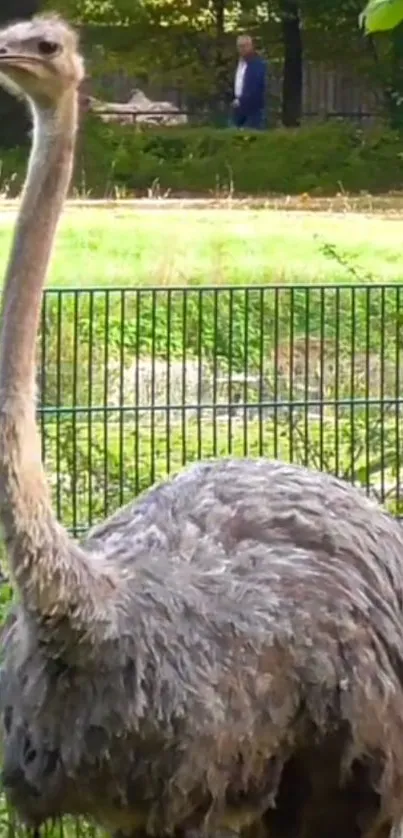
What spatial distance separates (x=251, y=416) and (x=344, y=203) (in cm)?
1628

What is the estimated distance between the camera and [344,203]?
83.9 feet

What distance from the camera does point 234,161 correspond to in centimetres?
2841

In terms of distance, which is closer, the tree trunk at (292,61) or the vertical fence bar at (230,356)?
the vertical fence bar at (230,356)

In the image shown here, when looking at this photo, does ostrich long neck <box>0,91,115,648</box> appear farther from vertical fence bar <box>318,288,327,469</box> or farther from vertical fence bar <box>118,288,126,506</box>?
vertical fence bar <box>318,288,327,469</box>

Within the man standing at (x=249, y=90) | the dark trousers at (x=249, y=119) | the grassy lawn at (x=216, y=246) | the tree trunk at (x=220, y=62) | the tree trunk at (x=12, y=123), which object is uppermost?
the tree trunk at (x=220, y=62)

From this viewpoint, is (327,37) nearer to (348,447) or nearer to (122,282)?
(122,282)

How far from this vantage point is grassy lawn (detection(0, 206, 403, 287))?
51.9 feet

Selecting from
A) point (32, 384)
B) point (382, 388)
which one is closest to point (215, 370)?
point (382, 388)

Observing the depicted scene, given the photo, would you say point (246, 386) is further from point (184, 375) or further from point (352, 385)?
point (352, 385)

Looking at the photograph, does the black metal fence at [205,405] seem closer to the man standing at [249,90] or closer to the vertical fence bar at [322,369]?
the vertical fence bar at [322,369]

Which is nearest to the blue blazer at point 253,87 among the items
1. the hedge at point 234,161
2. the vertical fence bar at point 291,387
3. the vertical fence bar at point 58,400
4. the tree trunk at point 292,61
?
the hedge at point 234,161

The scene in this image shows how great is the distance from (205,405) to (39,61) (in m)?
4.73

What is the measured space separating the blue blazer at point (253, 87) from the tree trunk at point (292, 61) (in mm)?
3914

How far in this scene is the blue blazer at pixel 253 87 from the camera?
3186cm
